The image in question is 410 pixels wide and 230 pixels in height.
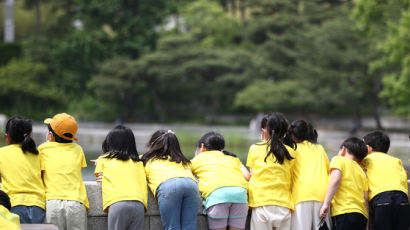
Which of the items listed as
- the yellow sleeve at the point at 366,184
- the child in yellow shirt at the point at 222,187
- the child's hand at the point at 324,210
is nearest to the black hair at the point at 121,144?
the child in yellow shirt at the point at 222,187

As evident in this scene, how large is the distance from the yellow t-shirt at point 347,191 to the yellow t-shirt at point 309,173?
0.14 metres

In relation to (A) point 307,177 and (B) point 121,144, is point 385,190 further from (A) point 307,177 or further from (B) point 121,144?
(B) point 121,144

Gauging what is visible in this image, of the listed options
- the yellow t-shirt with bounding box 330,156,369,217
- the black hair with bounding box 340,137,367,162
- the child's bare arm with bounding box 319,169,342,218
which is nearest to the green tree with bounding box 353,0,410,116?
the black hair with bounding box 340,137,367,162

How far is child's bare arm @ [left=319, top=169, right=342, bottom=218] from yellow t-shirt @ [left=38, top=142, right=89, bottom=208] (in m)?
2.03

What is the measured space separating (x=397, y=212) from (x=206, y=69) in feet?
120

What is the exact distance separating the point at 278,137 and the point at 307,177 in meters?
0.45

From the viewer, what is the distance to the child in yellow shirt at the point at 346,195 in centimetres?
457

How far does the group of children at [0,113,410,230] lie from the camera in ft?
14.0

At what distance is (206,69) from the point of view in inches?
1609

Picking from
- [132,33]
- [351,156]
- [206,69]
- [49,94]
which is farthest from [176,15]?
[351,156]

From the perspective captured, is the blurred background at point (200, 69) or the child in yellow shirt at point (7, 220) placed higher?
the blurred background at point (200, 69)

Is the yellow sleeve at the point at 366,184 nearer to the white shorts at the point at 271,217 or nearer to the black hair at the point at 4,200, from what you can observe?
the white shorts at the point at 271,217

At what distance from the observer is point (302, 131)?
4906mm

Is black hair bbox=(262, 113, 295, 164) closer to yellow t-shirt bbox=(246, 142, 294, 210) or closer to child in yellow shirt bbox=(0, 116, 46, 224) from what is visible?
yellow t-shirt bbox=(246, 142, 294, 210)
